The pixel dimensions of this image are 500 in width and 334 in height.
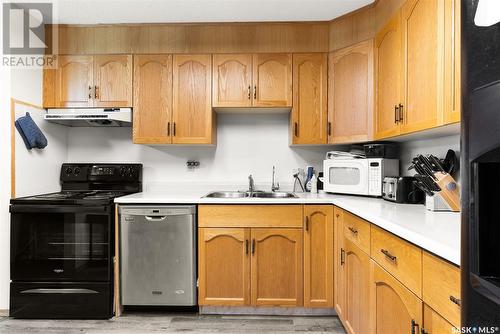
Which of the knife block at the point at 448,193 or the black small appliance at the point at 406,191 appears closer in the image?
the knife block at the point at 448,193

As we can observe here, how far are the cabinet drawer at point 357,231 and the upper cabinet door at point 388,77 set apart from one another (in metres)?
0.60

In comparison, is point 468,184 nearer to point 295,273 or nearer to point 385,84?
point 385,84

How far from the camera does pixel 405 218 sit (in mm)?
1399

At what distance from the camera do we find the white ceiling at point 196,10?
2.25 meters

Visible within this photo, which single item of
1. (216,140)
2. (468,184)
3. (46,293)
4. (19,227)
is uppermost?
(216,140)

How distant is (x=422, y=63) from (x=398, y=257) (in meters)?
1.00

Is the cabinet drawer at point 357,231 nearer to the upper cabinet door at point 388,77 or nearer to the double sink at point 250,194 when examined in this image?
the upper cabinet door at point 388,77

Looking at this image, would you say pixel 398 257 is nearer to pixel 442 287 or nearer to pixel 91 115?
pixel 442 287

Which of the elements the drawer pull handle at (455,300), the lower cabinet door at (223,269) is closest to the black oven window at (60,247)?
the lower cabinet door at (223,269)

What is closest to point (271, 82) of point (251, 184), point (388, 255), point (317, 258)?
point (251, 184)

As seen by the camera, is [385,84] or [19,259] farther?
[19,259]

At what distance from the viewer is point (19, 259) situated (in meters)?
2.25

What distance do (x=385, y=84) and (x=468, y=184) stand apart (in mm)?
1622

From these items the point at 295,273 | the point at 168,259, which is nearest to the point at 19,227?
the point at 168,259
